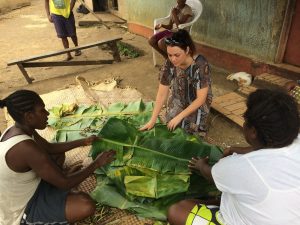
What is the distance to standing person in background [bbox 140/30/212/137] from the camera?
277cm

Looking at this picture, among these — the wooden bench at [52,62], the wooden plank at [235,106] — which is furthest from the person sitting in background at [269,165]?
the wooden bench at [52,62]

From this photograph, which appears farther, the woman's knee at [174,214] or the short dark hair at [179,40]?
the short dark hair at [179,40]

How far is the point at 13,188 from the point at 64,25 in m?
4.69

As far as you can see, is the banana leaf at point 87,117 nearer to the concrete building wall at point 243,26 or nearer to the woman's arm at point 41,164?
the woman's arm at point 41,164

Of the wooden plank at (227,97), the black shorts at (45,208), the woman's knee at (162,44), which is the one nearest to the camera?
the black shorts at (45,208)

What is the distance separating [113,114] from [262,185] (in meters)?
2.51

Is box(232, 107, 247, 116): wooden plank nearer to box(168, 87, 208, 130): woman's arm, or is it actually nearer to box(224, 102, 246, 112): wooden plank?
box(224, 102, 246, 112): wooden plank

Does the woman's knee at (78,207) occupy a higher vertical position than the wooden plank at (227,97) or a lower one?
higher

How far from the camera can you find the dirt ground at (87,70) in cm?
379

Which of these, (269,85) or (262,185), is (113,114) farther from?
(262,185)

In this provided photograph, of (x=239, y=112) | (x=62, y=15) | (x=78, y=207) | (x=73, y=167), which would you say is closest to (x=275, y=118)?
(x=78, y=207)

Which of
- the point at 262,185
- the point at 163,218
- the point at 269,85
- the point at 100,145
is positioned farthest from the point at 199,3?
the point at 262,185

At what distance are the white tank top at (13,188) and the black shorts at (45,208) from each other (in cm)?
4

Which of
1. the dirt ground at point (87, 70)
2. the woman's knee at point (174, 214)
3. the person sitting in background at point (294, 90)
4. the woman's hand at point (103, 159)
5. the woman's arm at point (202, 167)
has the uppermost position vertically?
the woman's arm at point (202, 167)
